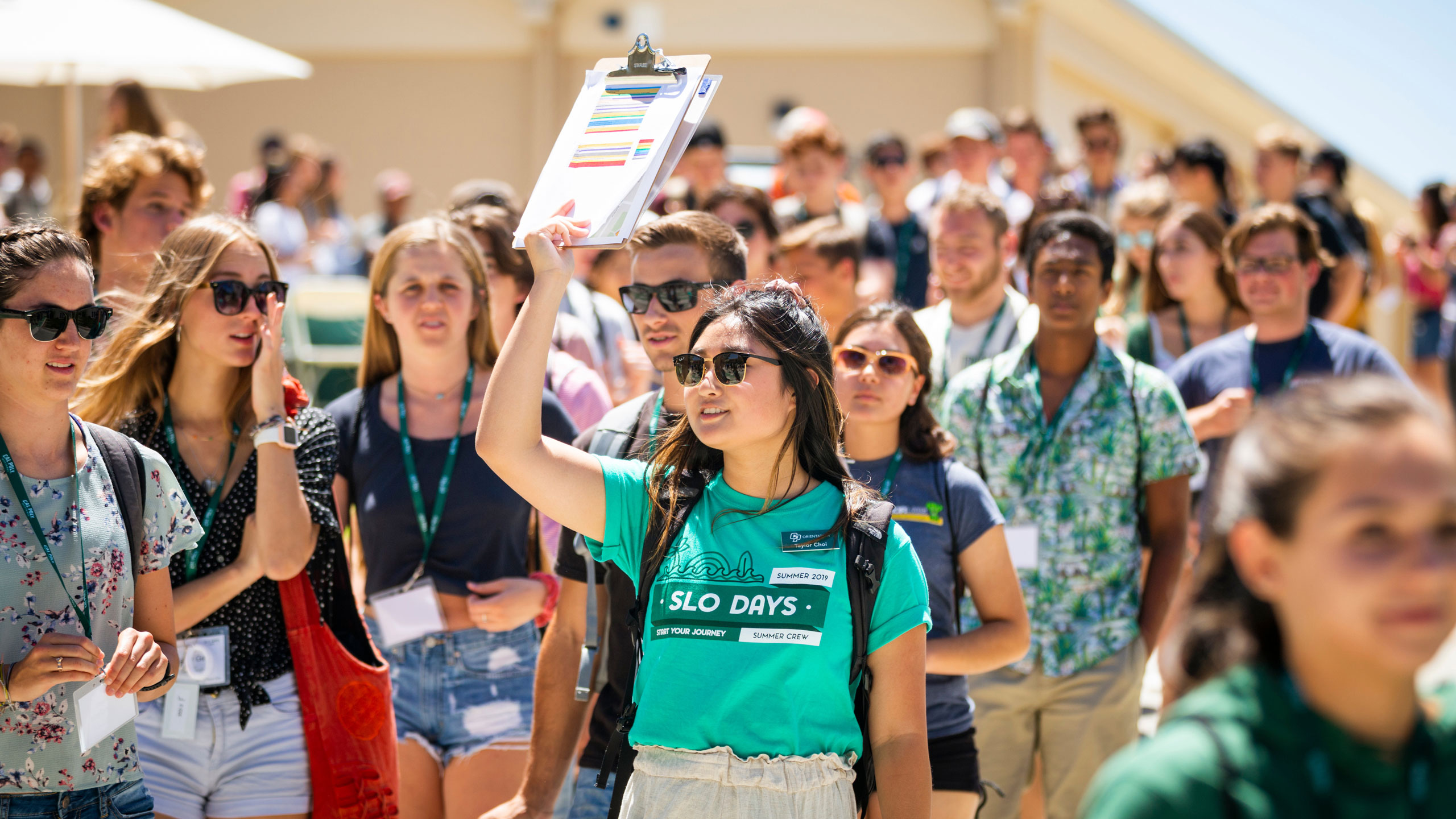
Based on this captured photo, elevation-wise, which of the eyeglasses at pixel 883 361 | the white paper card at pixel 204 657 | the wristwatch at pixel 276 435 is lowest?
the white paper card at pixel 204 657

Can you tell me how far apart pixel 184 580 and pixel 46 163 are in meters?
15.1

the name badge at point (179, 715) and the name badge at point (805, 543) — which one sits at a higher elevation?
the name badge at point (805, 543)

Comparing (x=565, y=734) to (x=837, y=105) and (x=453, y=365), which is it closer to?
(x=453, y=365)

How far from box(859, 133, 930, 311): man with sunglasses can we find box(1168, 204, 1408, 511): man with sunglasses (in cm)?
246

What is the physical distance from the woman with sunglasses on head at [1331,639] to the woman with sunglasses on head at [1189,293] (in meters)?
3.96

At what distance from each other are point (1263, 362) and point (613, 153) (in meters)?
3.08

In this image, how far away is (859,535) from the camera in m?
2.36

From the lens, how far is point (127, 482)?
8.75 ft

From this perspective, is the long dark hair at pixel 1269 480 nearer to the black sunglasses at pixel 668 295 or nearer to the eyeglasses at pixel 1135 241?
the black sunglasses at pixel 668 295

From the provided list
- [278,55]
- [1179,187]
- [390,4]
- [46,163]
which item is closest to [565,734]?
[1179,187]

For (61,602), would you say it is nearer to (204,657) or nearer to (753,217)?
(204,657)

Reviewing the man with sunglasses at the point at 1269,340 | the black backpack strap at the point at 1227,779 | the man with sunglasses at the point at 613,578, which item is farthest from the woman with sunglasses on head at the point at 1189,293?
the black backpack strap at the point at 1227,779

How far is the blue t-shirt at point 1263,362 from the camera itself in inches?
173

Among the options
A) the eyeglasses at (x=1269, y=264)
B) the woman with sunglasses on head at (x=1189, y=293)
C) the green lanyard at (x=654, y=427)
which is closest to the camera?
the green lanyard at (x=654, y=427)
